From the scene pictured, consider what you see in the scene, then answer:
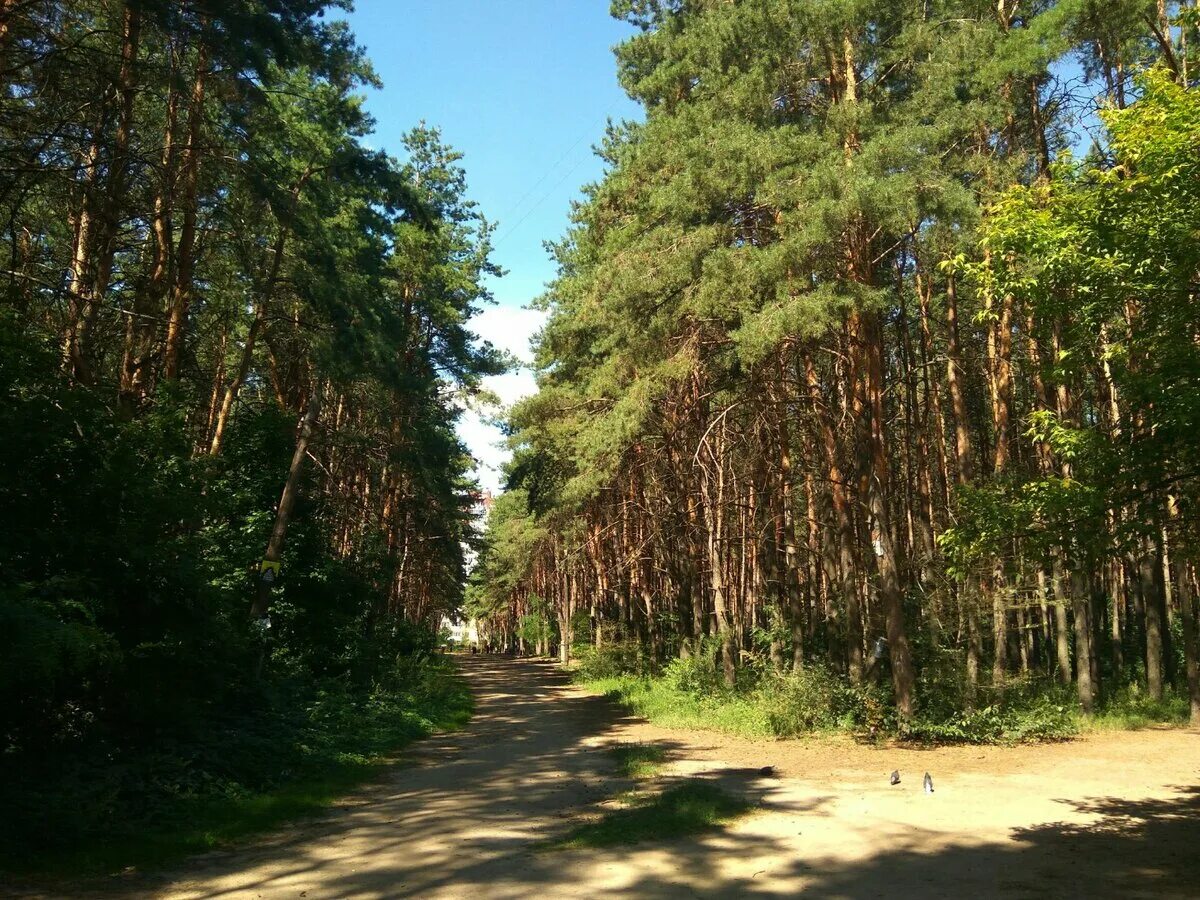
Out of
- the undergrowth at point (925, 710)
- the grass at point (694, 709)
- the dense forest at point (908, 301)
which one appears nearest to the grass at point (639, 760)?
the grass at point (694, 709)

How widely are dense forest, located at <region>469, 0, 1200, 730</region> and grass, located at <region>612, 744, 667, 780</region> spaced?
142 inches

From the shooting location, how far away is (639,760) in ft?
45.3

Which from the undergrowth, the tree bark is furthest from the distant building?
the tree bark

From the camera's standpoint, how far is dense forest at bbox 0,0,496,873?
8.88 m

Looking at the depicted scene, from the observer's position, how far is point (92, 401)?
9.91 m

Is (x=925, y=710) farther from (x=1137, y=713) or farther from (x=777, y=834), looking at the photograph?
(x=777, y=834)

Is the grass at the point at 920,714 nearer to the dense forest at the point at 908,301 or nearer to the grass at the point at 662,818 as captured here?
the dense forest at the point at 908,301

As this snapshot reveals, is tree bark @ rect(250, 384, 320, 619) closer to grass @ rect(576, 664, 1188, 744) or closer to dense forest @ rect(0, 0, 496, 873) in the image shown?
dense forest @ rect(0, 0, 496, 873)

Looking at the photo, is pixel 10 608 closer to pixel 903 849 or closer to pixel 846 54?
pixel 903 849

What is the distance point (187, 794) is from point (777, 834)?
20.7ft

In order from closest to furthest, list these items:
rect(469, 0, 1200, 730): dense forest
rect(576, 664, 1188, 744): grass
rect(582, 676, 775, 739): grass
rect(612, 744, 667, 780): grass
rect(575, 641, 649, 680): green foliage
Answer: rect(469, 0, 1200, 730): dense forest < rect(612, 744, 667, 780): grass < rect(576, 664, 1188, 744): grass < rect(582, 676, 775, 739): grass < rect(575, 641, 649, 680): green foliage

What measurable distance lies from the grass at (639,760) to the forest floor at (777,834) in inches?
8.7

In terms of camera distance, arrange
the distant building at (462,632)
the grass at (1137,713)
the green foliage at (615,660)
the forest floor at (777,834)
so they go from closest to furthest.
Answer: the forest floor at (777,834)
the grass at (1137,713)
the green foliage at (615,660)
the distant building at (462,632)

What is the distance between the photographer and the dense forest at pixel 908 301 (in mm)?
7289
